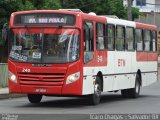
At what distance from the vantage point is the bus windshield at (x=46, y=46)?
62.4 feet

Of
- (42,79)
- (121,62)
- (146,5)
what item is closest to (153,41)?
(121,62)

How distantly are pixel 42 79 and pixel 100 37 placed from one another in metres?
2.81

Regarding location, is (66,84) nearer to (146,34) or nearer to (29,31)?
(29,31)

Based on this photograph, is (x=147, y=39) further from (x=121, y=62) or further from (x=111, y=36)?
(x=111, y=36)

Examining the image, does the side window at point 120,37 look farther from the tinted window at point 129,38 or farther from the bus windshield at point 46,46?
the bus windshield at point 46,46

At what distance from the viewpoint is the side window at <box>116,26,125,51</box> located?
22.8m

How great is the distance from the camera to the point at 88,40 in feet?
64.8

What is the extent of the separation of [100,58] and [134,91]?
15.9 feet

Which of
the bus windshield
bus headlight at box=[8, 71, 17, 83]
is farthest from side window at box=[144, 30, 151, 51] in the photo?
bus headlight at box=[8, 71, 17, 83]

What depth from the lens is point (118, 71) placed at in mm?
22797

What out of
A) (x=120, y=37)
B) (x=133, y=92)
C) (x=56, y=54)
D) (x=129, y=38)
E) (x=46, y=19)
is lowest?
(x=133, y=92)

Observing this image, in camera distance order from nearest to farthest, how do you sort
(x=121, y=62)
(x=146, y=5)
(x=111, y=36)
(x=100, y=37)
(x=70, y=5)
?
(x=100, y=37) < (x=111, y=36) < (x=121, y=62) < (x=70, y=5) < (x=146, y=5)

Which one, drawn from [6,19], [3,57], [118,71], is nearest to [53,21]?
[118,71]

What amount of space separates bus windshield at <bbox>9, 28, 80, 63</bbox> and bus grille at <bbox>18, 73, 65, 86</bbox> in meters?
0.42
